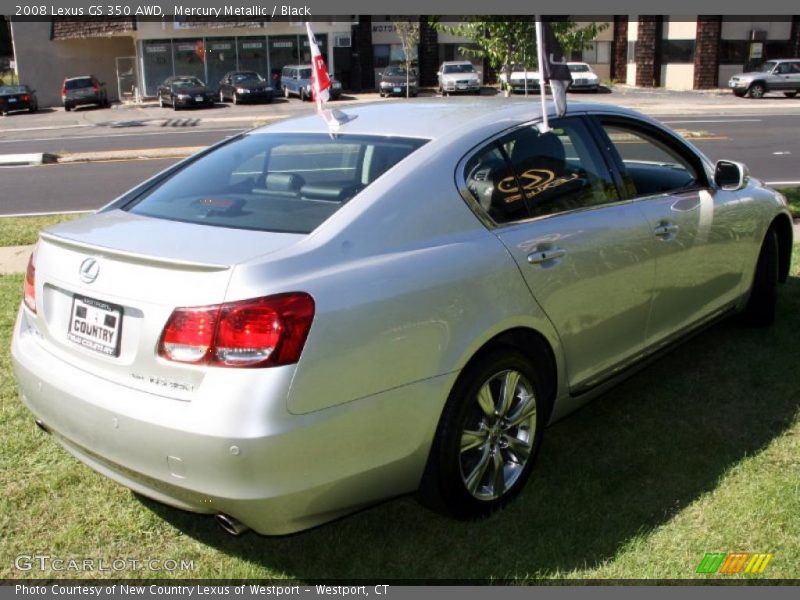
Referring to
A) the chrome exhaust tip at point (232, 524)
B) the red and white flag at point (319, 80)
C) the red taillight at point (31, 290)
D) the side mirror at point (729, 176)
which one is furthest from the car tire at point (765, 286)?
the red taillight at point (31, 290)

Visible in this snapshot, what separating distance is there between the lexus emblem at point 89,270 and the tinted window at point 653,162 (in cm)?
273

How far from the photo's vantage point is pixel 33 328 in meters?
3.37

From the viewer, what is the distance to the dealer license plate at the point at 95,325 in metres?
2.89

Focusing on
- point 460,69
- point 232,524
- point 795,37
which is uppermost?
point 795,37

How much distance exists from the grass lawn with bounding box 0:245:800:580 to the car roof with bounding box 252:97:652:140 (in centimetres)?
161

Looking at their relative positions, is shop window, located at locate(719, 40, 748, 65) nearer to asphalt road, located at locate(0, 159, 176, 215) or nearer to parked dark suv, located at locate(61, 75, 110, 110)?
parked dark suv, located at locate(61, 75, 110, 110)

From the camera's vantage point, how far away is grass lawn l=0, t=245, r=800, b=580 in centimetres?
319

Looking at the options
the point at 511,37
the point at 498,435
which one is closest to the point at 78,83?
the point at 511,37

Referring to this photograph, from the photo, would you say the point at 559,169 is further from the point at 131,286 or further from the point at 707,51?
the point at 707,51

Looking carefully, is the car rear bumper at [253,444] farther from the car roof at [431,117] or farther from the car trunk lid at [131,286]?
the car roof at [431,117]

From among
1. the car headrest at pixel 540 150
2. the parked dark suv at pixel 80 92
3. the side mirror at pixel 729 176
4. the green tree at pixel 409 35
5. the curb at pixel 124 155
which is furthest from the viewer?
the green tree at pixel 409 35

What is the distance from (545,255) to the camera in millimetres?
3506

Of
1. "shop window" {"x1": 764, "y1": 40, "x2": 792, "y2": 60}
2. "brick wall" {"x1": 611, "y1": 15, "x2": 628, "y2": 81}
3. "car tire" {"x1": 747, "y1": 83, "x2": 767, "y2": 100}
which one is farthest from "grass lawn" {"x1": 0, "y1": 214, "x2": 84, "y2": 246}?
"brick wall" {"x1": 611, "y1": 15, "x2": 628, "y2": 81}

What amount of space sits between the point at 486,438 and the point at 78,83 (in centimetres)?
4218
